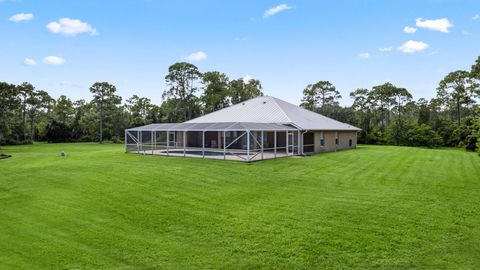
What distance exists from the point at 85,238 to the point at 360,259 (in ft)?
16.8

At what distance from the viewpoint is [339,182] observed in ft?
37.6

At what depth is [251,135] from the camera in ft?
69.8

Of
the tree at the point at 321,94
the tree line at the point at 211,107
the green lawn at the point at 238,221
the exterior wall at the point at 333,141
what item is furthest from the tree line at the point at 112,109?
the green lawn at the point at 238,221

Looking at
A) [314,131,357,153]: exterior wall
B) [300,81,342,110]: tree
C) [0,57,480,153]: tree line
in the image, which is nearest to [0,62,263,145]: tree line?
[0,57,480,153]: tree line

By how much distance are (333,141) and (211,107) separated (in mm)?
26408

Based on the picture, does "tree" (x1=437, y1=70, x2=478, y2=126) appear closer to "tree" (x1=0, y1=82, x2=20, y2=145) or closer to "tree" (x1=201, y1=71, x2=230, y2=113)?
"tree" (x1=201, y1=71, x2=230, y2=113)

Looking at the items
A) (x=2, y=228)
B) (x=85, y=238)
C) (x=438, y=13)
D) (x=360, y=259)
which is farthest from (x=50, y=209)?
(x=438, y=13)

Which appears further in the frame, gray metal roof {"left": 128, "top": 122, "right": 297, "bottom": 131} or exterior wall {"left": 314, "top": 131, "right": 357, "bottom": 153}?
exterior wall {"left": 314, "top": 131, "right": 357, "bottom": 153}

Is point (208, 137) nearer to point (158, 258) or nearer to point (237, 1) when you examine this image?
point (237, 1)

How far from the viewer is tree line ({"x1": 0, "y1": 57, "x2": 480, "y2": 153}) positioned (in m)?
41.0

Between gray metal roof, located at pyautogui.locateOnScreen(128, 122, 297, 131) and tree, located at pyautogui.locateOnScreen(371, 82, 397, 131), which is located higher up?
tree, located at pyautogui.locateOnScreen(371, 82, 397, 131)

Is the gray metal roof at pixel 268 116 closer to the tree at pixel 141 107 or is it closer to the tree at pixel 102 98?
the tree at pixel 102 98

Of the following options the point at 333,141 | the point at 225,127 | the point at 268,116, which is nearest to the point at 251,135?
the point at 225,127

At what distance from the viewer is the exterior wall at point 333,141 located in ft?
78.2
